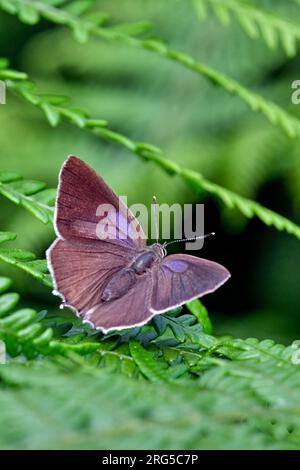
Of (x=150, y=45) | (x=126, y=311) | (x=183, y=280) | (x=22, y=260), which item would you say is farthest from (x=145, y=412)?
(x=150, y=45)

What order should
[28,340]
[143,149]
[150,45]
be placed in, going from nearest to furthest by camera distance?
[28,340], [143,149], [150,45]

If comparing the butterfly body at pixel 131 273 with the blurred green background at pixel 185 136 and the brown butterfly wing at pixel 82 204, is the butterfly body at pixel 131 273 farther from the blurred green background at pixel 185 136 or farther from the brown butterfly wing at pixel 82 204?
the blurred green background at pixel 185 136

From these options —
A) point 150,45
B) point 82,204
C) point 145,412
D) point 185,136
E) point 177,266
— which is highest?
point 150,45

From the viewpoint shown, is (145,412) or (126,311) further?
(126,311)

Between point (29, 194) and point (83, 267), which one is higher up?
point (29, 194)

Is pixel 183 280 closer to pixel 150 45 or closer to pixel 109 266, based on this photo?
pixel 109 266
